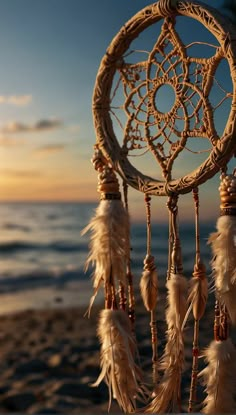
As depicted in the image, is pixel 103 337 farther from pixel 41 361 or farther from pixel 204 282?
pixel 41 361

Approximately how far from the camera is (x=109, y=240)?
1165 mm

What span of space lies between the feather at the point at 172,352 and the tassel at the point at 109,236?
0.12 m

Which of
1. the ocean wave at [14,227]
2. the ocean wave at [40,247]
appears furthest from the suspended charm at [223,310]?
the ocean wave at [14,227]

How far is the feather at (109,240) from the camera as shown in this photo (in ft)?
3.83

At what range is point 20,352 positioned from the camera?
116 inches

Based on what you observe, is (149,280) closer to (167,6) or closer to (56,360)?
(167,6)

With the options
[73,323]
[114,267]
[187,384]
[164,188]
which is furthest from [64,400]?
[73,323]

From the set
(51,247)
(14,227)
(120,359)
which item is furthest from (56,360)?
(14,227)

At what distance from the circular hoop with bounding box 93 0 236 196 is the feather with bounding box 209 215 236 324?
120 mm

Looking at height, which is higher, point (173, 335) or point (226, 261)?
point (226, 261)

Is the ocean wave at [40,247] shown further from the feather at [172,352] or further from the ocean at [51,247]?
the feather at [172,352]

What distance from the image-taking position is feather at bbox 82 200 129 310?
1167mm

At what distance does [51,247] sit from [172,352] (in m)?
5.54

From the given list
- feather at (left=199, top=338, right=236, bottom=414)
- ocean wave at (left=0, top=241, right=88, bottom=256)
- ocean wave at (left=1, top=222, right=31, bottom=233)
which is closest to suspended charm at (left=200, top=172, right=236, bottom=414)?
feather at (left=199, top=338, right=236, bottom=414)
